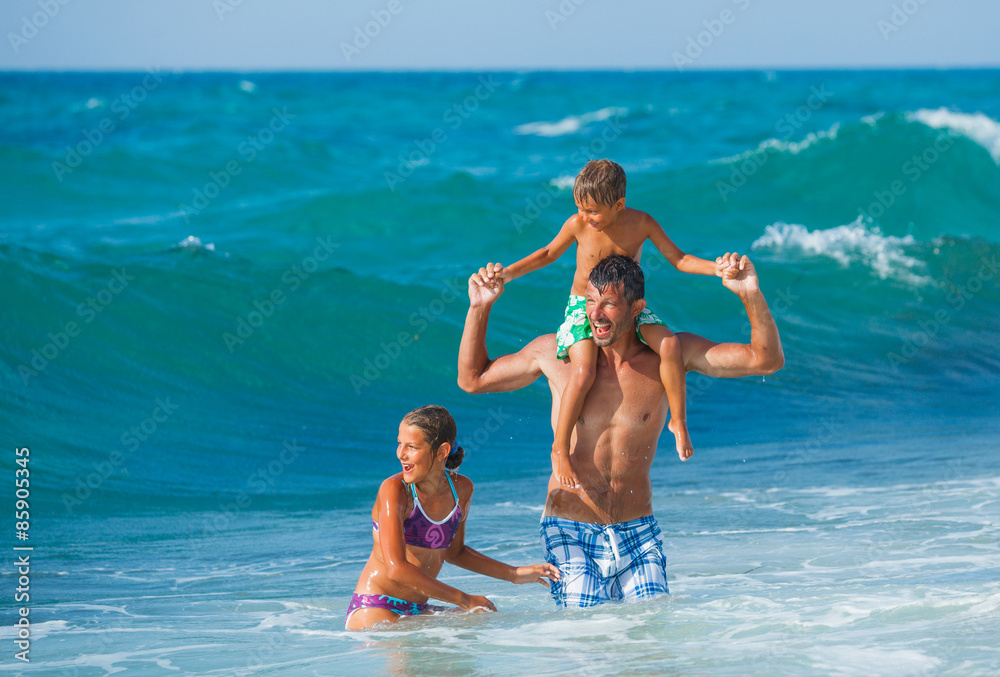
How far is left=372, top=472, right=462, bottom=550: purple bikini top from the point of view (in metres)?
4.39

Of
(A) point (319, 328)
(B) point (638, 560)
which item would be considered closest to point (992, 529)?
(B) point (638, 560)

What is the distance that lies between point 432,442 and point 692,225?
15175mm

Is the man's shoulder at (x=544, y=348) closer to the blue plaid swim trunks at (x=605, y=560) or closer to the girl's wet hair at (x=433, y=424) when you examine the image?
the girl's wet hair at (x=433, y=424)

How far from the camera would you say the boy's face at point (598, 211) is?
4512 mm

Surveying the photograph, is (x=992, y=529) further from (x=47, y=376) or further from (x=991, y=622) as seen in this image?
(x=47, y=376)

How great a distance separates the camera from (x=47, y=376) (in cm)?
1004

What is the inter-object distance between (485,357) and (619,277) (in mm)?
640

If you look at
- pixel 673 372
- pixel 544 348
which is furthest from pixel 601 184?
pixel 673 372

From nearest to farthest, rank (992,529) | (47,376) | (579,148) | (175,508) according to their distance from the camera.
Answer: (992,529) < (175,508) < (47,376) < (579,148)
